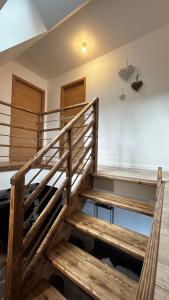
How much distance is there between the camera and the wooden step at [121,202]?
1.52 metres

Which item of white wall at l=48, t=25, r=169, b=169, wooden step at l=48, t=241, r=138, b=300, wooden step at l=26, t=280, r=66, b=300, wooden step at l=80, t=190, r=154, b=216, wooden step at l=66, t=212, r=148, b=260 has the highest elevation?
white wall at l=48, t=25, r=169, b=169

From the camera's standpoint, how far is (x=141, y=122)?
3258mm

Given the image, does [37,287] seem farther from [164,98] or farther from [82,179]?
[164,98]

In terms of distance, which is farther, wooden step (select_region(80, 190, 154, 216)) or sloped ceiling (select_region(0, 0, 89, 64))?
sloped ceiling (select_region(0, 0, 89, 64))

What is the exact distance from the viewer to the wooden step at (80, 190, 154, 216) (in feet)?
4.99

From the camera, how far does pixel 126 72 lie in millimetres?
3416

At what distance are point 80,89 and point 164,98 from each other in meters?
2.11

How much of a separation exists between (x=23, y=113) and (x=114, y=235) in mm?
3784

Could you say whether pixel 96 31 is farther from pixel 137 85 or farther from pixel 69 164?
pixel 69 164

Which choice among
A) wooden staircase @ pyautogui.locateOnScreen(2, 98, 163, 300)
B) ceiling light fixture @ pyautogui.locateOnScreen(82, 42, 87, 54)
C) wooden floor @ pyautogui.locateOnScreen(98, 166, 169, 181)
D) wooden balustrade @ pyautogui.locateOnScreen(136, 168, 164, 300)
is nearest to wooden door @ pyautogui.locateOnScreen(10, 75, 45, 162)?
ceiling light fixture @ pyautogui.locateOnScreen(82, 42, 87, 54)

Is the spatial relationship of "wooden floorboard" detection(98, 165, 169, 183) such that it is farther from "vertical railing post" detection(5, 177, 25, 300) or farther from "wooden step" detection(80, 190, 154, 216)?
"vertical railing post" detection(5, 177, 25, 300)

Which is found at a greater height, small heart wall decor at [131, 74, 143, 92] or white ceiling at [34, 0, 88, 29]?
white ceiling at [34, 0, 88, 29]

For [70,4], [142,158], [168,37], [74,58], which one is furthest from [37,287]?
[74,58]

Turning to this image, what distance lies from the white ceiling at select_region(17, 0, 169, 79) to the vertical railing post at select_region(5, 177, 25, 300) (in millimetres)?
3230
